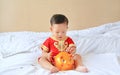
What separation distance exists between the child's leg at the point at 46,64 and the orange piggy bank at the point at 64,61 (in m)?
0.04

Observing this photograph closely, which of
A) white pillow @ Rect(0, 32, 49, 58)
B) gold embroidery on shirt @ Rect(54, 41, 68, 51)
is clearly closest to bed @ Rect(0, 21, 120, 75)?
white pillow @ Rect(0, 32, 49, 58)

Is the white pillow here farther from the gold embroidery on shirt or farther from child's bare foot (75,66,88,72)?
child's bare foot (75,66,88,72)

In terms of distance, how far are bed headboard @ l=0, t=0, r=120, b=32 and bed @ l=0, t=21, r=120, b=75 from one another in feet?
0.55

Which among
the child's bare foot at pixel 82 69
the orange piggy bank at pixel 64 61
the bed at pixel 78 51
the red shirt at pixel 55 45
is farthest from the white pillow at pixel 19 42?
the child's bare foot at pixel 82 69

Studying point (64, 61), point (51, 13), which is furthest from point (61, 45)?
point (51, 13)

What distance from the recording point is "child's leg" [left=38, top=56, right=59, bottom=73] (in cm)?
122

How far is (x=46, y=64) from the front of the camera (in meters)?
1.28

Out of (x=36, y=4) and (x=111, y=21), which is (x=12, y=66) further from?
(x=111, y=21)

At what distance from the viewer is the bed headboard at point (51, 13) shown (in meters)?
2.00

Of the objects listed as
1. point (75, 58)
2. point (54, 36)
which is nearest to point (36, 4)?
point (54, 36)

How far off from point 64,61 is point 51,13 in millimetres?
832

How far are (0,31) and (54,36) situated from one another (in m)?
0.81

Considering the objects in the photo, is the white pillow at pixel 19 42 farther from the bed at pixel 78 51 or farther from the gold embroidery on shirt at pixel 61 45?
the gold embroidery on shirt at pixel 61 45

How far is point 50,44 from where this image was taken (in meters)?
1.42
